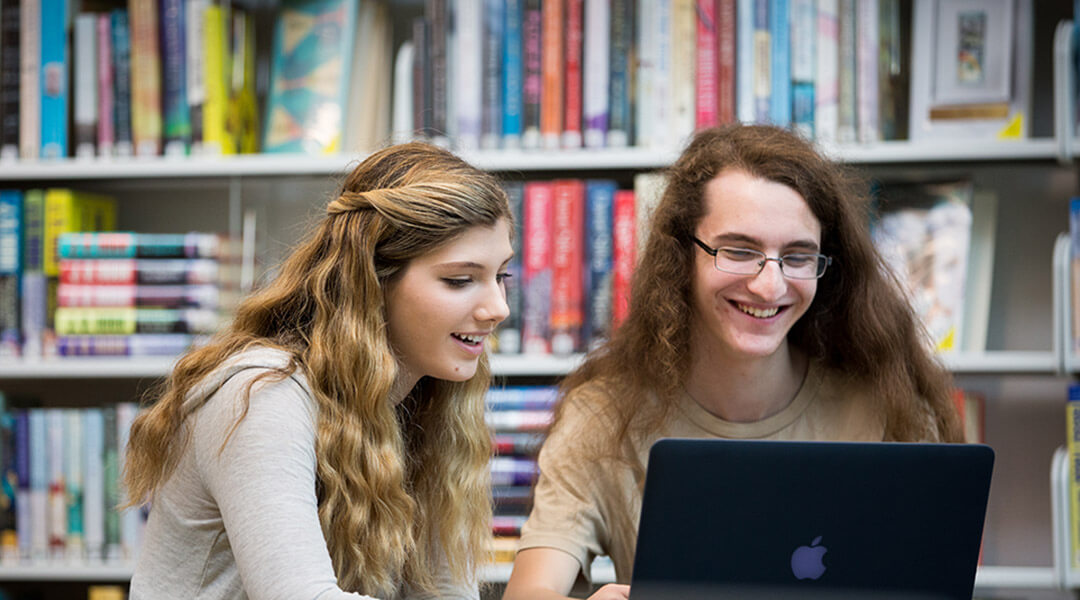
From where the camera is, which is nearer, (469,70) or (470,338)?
(470,338)

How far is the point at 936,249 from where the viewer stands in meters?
1.87

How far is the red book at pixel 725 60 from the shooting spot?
190cm

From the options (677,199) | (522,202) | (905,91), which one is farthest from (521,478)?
(905,91)

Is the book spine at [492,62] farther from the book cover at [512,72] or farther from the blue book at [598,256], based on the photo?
the blue book at [598,256]

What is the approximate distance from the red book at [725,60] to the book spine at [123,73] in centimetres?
111

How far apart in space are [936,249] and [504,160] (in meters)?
0.78

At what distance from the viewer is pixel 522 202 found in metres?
1.94

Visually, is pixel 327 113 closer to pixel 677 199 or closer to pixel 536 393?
pixel 536 393

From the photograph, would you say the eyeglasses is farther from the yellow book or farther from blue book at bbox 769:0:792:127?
the yellow book

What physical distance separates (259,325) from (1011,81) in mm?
1371

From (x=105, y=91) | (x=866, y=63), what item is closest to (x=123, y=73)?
(x=105, y=91)

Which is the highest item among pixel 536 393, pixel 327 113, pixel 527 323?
pixel 327 113

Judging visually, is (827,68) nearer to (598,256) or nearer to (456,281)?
(598,256)

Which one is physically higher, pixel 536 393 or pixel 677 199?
pixel 677 199
